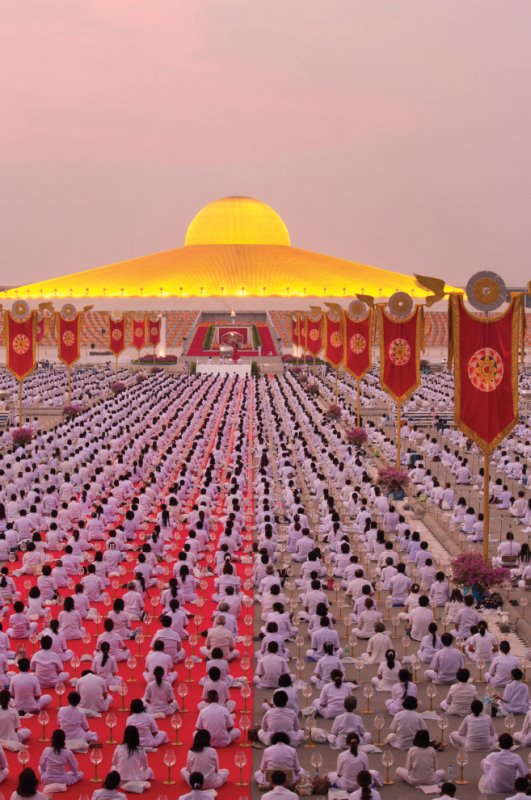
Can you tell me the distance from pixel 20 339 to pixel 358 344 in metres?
10.1

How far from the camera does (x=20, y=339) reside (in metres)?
30.9

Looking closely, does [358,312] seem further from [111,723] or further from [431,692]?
[111,723]

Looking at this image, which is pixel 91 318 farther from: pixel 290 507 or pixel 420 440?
pixel 290 507

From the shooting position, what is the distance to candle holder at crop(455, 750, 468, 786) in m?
9.63

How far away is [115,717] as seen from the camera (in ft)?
36.5

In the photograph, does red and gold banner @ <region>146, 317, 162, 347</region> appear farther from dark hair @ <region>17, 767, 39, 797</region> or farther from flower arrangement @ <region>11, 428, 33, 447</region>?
dark hair @ <region>17, 767, 39, 797</region>

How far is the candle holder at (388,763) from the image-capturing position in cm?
955

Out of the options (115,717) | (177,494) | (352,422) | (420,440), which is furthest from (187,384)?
(115,717)

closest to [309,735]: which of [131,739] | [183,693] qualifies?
[183,693]

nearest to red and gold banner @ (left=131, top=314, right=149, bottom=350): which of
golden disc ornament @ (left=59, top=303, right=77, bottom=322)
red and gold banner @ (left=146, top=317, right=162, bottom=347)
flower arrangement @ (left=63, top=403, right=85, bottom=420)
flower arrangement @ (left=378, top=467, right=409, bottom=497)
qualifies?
red and gold banner @ (left=146, top=317, right=162, bottom=347)

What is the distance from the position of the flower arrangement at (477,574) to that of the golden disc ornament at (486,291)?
147 inches

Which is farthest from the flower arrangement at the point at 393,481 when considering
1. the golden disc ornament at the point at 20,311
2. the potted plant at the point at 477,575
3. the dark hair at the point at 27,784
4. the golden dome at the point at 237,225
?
the golden dome at the point at 237,225

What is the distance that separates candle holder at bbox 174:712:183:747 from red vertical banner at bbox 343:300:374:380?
789 inches

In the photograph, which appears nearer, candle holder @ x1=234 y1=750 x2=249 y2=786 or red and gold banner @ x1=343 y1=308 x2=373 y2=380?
candle holder @ x1=234 y1=750 x2=249 y2=786
